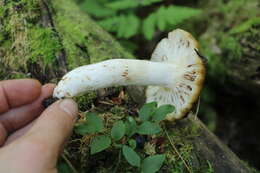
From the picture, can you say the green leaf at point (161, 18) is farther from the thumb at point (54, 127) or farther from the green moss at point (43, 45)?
the thumb at point (54, 127)

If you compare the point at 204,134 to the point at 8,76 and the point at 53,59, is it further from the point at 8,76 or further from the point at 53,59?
the point at 8,76

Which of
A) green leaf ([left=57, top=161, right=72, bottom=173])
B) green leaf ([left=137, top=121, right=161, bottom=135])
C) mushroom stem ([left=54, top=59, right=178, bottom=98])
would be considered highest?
mushroom stem ([left=54, top=59, right=178, bottom=98])

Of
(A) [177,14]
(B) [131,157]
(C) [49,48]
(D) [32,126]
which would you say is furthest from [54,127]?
(A) [177,14]

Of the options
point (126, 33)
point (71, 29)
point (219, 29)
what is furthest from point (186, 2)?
point (71, 29)

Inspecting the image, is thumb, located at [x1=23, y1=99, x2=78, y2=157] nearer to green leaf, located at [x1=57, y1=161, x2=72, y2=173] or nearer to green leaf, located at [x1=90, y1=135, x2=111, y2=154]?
green leaf, located at [x1=90, y1=135, x2=111, y2=154]

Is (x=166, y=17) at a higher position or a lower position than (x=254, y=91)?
higher

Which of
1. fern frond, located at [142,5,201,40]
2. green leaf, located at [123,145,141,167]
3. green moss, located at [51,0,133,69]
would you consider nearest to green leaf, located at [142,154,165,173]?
green leaf, located at [123,145,141,167]
